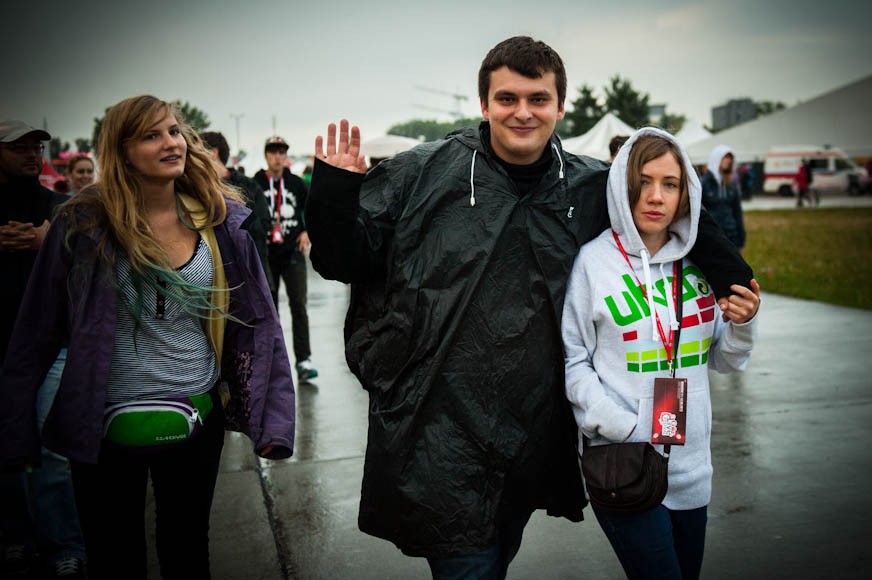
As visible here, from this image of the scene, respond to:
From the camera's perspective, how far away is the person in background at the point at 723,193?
8828 millimetres

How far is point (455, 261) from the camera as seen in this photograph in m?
2.45

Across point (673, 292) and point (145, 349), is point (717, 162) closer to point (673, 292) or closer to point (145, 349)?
point (673, 292)

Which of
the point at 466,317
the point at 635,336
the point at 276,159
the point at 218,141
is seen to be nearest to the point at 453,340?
the point at 466,317

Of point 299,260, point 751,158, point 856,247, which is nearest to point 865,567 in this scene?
point 299,260

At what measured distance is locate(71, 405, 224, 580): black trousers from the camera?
2.64m

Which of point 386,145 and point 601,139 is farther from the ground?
point 601,139

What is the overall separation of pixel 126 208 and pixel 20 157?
1690mm

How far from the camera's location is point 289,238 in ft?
24.8

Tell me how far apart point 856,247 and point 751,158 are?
43273 mm

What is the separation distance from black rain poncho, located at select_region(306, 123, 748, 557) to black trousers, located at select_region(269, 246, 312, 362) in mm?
4873

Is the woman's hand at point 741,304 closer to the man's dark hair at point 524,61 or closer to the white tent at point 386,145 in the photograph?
the man's dark hair at point 524,61

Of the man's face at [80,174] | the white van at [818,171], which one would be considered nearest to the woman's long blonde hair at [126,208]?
the man's face at [80,174]

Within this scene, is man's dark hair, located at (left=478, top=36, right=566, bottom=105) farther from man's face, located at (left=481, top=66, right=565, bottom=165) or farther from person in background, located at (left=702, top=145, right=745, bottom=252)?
person in background, located at (left=702, top=145, right=745, bottom=252)

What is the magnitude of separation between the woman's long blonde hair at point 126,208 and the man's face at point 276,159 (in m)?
4.91
